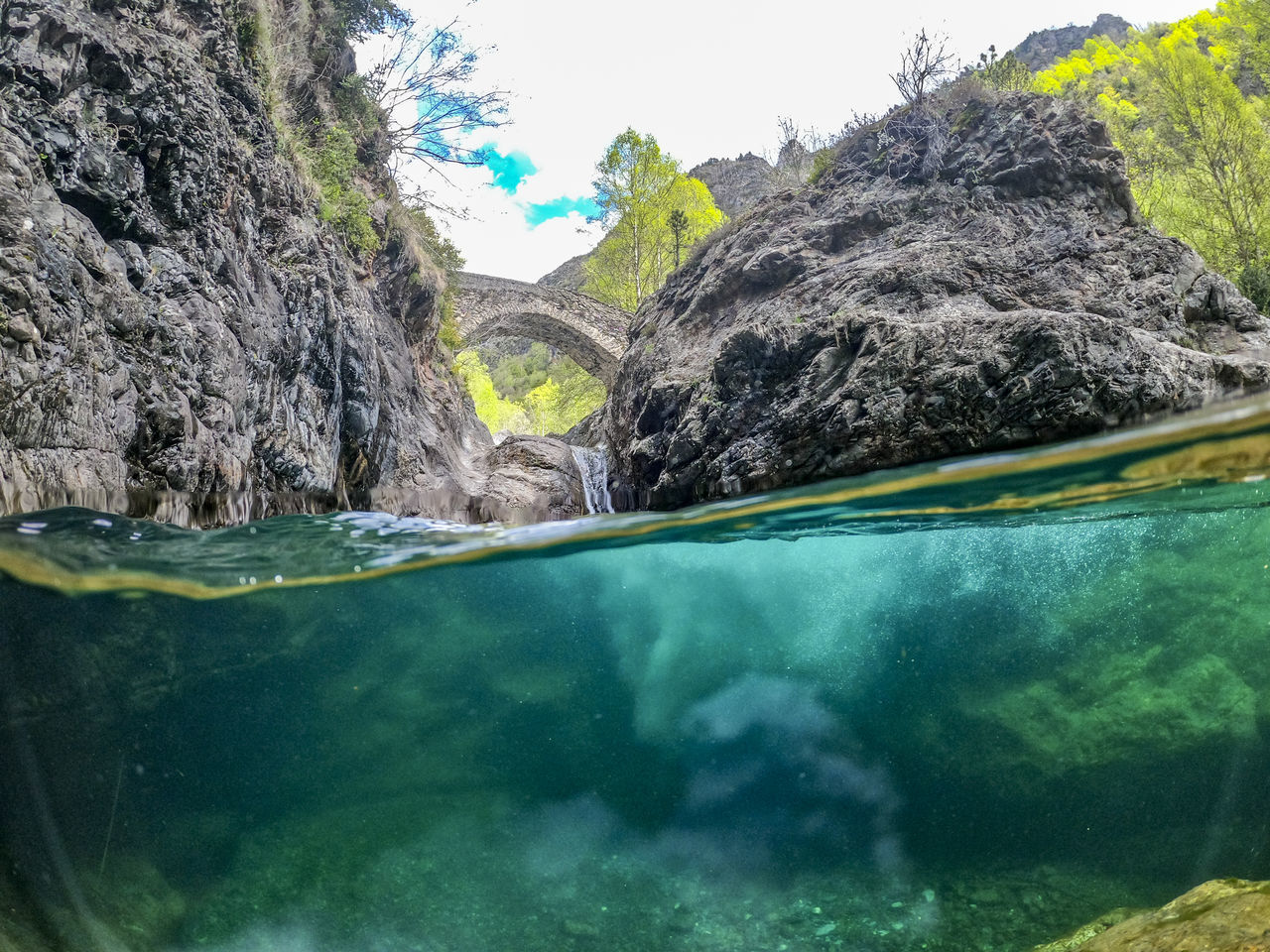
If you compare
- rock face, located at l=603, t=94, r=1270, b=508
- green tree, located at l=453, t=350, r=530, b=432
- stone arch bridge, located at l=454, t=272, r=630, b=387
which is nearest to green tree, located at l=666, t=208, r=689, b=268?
stone arch bridge, located at l=454, t=272, r=630, b=387

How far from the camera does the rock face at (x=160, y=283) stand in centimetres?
444

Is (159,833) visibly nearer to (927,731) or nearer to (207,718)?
(207,718)

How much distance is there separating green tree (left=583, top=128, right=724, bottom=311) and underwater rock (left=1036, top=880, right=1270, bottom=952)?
2923 centimetres

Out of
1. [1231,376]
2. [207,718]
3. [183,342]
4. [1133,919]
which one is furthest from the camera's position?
[1231,376]

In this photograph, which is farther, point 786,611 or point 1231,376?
point 786,611

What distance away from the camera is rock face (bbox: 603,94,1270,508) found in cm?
707

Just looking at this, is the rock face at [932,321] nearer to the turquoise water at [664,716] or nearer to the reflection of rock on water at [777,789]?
the turquoise water at [664,716]

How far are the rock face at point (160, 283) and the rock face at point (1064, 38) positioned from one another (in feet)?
245

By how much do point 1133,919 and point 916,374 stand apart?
5.21 m

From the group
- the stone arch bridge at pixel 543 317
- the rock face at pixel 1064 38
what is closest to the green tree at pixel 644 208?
the stone arch bridge at pixel 543 317

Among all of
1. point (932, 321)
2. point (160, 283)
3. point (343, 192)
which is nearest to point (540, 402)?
point (343, 192)

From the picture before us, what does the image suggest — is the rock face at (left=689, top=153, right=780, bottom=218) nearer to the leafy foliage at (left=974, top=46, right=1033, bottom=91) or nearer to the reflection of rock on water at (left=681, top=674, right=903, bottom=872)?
the leafy foliage at (left=974, top=46, right=1033, bottom=91)

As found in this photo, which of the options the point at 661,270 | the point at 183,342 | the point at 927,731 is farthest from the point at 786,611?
the point at 661,270

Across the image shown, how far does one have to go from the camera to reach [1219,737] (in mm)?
7969
